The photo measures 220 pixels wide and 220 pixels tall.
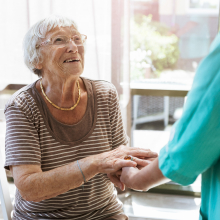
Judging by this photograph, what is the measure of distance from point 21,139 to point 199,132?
0.86m

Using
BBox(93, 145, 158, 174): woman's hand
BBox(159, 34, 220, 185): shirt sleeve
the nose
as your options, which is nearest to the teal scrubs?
BBox(159, 34, 220, 185): shirt sleeve

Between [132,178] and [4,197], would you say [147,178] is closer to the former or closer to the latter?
[132,178]

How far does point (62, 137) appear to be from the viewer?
54.5 inches

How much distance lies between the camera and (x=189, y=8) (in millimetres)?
2197

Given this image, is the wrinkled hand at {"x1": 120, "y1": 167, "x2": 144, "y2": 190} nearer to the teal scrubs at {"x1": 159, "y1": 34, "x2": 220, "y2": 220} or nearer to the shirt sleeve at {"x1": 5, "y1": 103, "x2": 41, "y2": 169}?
the teal scrubs at {"x1": 159, "y1": 34, "x2": 220, "y2": 220}

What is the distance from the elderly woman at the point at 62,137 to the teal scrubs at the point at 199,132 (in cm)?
53

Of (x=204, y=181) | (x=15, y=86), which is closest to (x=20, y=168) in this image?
(x=204, y=181)

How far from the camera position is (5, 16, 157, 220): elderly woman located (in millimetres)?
1256

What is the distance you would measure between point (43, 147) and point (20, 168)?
0.45 feet

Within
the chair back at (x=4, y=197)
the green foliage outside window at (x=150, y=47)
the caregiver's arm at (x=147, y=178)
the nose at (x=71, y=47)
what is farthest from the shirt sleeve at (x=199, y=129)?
the green foliage outside window at (x=150, y=47)

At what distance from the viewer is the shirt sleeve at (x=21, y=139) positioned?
50.0 inches

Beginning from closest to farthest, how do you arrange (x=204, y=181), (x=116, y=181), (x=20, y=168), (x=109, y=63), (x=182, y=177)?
1. (x=182, y=177)
2. (x=204, y=181)
3. (x=20, y=168)
4. (x=116, y=181)
5. (x=109, y=63)

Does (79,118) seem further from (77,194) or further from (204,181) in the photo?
(204,181)

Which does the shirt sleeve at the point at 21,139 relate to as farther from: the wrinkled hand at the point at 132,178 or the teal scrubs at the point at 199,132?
the teal scrubs at the point at 199,132
